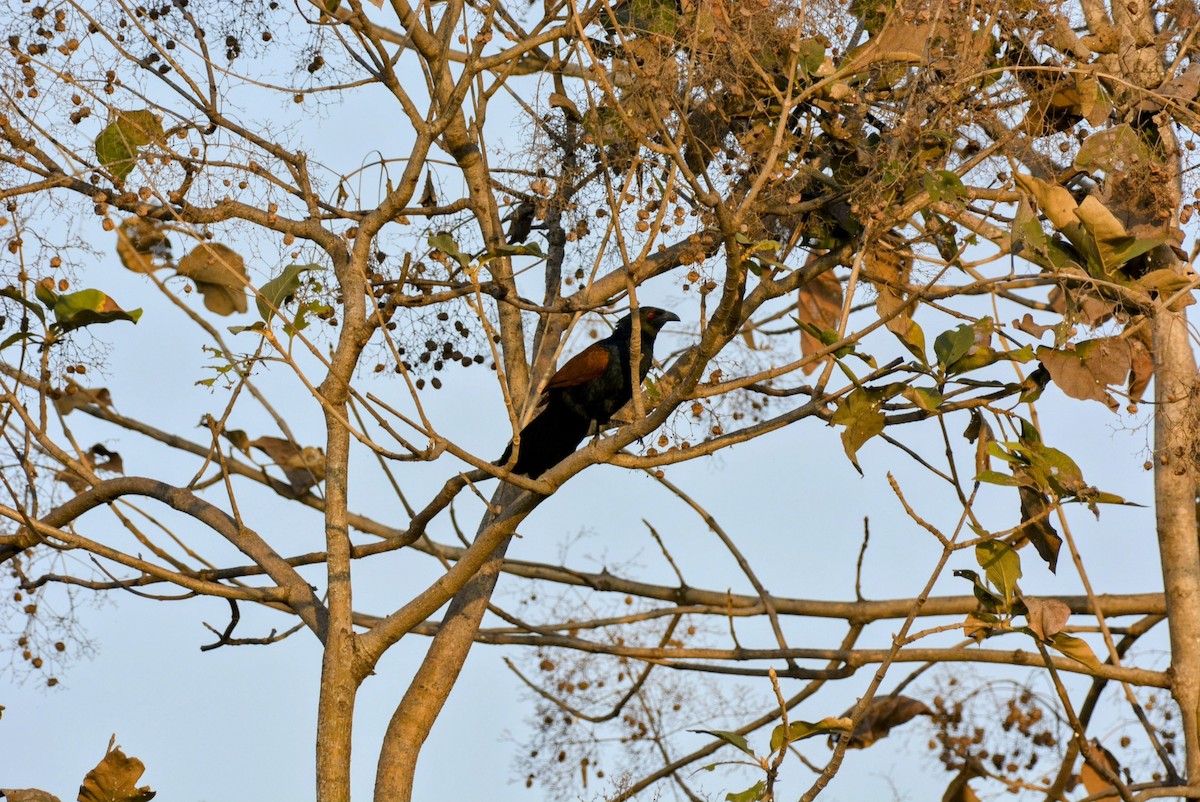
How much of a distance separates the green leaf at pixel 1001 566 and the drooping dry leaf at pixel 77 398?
8.65ft

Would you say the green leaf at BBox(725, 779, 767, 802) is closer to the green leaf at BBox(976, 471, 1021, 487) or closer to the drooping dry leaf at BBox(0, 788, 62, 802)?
the green leaf at BBox(976, 471, 1021, 487)

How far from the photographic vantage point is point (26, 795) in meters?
3.34

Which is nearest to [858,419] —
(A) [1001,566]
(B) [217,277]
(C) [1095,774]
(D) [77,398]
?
(A) [1001,566]

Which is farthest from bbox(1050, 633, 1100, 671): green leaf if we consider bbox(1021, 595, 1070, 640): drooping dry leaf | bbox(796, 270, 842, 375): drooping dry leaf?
bbox(796, 270, 842, 375): drooping dry leaf

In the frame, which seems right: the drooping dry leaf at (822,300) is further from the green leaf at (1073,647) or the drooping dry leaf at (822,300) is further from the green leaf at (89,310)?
the green leaf at (89,310)

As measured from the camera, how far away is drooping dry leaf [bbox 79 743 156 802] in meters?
3.29

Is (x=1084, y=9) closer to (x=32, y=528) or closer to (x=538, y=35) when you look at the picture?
(x=538, y=35)

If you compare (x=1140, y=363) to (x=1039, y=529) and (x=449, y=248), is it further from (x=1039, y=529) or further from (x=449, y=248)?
(x=449, y=248)

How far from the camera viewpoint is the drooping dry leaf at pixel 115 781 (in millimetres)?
3295

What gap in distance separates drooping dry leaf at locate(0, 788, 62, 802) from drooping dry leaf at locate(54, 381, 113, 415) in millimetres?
1149

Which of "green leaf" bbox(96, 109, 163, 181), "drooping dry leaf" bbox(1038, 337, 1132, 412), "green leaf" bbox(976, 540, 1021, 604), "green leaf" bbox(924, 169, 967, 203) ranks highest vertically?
"green leaf" bbox(96, 109, 163, 181)

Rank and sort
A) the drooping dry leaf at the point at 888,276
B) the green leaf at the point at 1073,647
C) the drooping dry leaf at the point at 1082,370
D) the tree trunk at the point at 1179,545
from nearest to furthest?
the drooping dry leaf at the point at 1082,370
the green leaf at the point at 1073,647
the drooping dry leaf at the point at 888,276
the tree trunk at the point at 1179,545

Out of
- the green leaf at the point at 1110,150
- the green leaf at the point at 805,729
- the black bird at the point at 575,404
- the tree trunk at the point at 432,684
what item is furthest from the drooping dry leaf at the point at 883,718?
the green leaf at the point at 1110,150

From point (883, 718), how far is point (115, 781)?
301 cm
